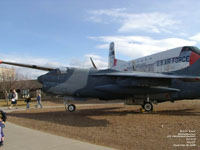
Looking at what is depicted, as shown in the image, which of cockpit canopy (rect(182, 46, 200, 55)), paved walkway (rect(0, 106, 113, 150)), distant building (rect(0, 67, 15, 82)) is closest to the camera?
paved walkway (rect(0, 106, 113, 150))

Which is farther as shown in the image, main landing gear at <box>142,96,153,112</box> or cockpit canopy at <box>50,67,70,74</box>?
cockpit canopy at <box>50,67,70,74</box>

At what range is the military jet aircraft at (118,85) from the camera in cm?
1156

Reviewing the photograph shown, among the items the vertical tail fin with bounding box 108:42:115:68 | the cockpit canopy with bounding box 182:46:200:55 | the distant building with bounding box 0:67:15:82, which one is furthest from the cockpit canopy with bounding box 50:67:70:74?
the vertical tail fin with bounding box 108:42:115:68

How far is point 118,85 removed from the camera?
38.3 feet

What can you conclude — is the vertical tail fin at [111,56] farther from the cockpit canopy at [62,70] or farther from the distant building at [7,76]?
the cockpit canopy at [62,70]

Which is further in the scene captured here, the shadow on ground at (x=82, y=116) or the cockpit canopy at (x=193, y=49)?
the cockpit canopy at (x=193, y=49)

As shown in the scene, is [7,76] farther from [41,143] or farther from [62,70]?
[41,143]

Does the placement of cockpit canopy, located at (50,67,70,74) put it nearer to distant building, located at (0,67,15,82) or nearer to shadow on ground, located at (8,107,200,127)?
shadow on ground, located at (8,107,200,127)

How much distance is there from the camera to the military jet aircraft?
455 inches

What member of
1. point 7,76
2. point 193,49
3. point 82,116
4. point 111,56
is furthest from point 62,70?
point 111,56

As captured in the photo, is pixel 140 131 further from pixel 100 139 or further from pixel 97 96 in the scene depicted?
pixel 97 96

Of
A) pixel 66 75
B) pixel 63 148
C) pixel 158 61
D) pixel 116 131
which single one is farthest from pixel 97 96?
pixel 158 61

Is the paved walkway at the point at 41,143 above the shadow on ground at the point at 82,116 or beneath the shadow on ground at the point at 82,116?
above

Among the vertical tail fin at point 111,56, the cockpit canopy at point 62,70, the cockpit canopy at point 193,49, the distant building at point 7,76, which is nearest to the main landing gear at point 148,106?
the cockpit canopy at point 62,70
